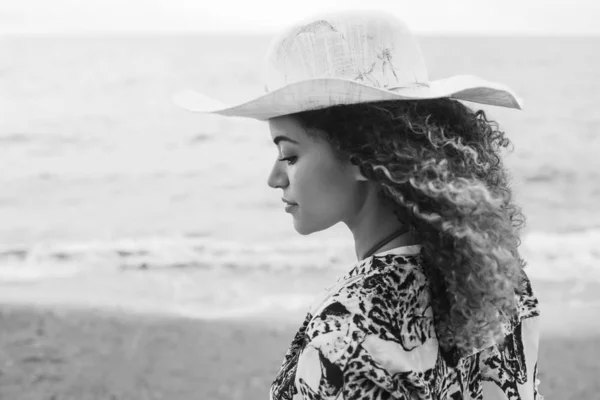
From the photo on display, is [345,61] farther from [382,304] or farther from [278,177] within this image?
[382,304]

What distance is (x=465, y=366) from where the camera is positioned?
1464 mm

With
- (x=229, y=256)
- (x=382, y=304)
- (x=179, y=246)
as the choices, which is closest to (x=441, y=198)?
(x=382, y=304)

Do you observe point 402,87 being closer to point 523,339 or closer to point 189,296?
point 523,339

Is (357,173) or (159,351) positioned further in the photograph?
(159,351)

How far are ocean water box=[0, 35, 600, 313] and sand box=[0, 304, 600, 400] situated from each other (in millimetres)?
1582

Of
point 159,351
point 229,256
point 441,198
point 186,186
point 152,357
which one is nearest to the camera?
point 441,198

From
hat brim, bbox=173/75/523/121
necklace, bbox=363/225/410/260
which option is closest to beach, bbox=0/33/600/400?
hat brim, bbox=173/75/523/121

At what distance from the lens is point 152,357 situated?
17.6 feet

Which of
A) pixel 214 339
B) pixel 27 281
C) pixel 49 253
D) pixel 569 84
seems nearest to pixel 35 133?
pixel 49 253

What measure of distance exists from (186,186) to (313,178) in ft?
55.0

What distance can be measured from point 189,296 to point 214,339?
237 cm

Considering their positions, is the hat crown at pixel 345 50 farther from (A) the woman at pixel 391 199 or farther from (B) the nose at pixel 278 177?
(B) the nose at pixel 278 177

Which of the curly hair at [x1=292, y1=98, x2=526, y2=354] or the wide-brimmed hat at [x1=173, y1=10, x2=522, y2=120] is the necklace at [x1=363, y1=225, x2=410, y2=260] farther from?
the wide-brimmed hat at [x1=173, y1=10, x2=522, y2=120]

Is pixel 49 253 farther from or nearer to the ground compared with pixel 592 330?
nearer to the ground
